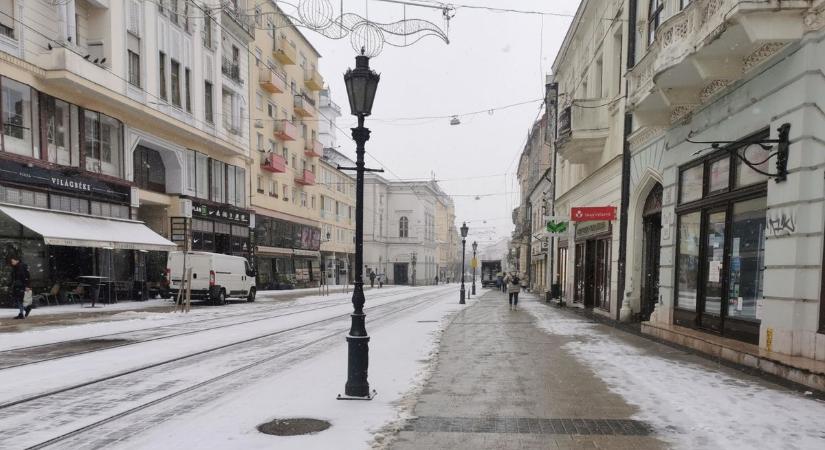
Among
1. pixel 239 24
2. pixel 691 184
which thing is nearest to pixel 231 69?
pixel 239 24

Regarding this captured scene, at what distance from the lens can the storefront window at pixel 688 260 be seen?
402 inches

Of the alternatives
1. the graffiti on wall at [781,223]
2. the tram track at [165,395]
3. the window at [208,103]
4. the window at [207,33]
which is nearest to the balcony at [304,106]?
the window at [207,33]

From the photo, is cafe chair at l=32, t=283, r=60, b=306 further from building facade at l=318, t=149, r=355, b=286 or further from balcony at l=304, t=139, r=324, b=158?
building facade at l=318, t=149, r=355, b=286

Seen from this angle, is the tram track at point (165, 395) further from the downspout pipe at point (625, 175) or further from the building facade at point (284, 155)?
the building facade at point (284, 155)

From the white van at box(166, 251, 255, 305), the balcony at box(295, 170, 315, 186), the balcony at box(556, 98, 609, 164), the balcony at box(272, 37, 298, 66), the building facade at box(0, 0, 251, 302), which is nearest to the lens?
the balcony at box(556, 98, 609, 164)

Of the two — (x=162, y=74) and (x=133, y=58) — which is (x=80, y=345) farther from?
(x=162, y=74)

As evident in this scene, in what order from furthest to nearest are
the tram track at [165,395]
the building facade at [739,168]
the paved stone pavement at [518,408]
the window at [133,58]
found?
the window at [133,58]
the building facade at [739,168]
the tram track at [165,395]
the paved stone pavement at [518,408]

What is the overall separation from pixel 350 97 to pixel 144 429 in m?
4.23

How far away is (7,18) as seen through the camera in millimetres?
16391

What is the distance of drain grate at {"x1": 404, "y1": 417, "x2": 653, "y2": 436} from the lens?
471 cm

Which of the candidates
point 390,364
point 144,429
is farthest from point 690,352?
point 144,429

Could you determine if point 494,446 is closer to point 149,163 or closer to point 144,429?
point 144,429

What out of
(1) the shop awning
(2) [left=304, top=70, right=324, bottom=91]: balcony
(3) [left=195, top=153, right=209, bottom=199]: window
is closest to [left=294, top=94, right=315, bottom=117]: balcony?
(2) [left=304, top=70, right=324, bottom=91]: balcony

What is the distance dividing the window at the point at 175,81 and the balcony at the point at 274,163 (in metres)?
11.0
